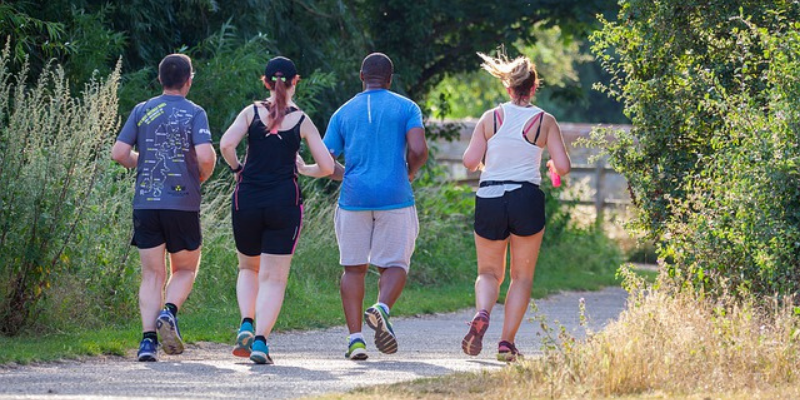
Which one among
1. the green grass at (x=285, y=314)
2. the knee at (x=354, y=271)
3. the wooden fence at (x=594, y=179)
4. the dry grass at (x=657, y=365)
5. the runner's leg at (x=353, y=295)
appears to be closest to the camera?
the dry grass at (x=657, y=365)

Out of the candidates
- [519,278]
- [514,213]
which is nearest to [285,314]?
[519,278]

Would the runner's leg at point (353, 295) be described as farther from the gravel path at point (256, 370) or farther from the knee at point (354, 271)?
the gravel path at point (256, 370)

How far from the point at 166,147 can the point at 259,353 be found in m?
1.41

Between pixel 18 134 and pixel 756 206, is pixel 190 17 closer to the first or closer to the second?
pixel 18 134

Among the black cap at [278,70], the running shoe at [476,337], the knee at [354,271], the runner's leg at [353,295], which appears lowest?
the running shoe at [476,337]

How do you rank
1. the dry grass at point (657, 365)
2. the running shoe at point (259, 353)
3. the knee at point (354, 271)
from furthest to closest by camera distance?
the knee at point (354, 271) < the running shoe at point (259, 353) < the dry grass at point (657, 365)

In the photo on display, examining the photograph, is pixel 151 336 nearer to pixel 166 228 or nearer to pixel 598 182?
pixel 166 228

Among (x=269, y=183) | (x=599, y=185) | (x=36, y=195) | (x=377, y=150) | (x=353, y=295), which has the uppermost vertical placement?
(x=599, y=185)

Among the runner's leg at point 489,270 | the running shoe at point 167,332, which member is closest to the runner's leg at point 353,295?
the runner's leg at point 489,270

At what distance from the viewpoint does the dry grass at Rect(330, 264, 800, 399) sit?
6.94m

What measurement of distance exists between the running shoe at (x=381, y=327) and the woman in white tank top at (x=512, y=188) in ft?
1.51

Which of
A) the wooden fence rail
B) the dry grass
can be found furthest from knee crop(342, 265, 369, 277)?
the wooden fence rail

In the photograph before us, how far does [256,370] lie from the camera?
7.94 meters

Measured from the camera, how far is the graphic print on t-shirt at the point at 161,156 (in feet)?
27.6
